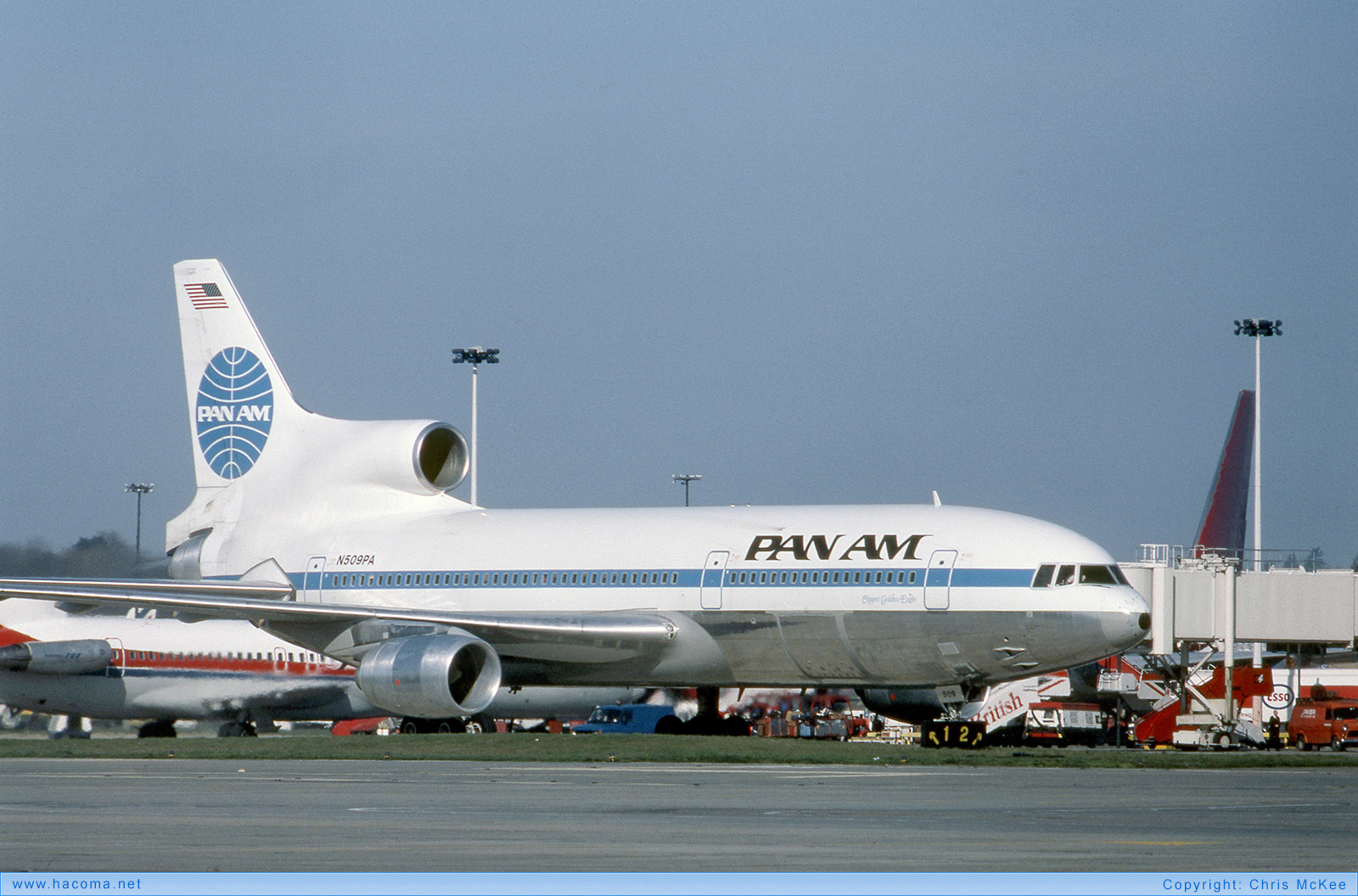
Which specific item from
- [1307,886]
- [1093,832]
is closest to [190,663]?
[1093,832]

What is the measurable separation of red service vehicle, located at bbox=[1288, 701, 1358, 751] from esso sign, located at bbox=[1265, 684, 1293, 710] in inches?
171

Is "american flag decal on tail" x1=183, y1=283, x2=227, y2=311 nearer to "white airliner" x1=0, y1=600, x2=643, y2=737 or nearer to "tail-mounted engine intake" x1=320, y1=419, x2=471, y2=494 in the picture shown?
"tail-mounted engine intake" x1=320, y1=419, x2=471, y2=494

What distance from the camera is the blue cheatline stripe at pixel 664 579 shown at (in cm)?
2870

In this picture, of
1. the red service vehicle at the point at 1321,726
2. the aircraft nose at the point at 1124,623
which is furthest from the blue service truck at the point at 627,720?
the aircraft nose at the point at 1124,623

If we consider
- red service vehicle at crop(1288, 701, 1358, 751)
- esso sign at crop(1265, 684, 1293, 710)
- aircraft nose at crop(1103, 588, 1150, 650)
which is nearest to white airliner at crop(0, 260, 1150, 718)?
aircraft nose at crop(1103, 588, 1150, 650)

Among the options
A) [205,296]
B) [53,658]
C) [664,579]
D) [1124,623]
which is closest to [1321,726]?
[1124,623]

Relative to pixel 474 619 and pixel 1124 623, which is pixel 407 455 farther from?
pixel 1124 623

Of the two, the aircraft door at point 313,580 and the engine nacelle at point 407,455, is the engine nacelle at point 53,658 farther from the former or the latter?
the engine nacelle at point 407,455

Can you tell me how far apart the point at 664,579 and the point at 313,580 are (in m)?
8.16

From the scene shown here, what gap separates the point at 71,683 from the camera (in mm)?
42438

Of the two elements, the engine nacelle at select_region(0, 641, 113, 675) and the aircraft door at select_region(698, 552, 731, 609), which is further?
the engine nacelle at select_region(0, 641, 113, 675)

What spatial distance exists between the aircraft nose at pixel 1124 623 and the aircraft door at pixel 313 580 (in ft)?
51.4

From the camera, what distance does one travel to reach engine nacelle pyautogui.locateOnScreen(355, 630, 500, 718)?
29.8m

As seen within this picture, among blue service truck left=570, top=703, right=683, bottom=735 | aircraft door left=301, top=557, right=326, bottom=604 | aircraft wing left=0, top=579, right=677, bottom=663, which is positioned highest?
aircraft door left=301, top=557, right=326, bottom=604
